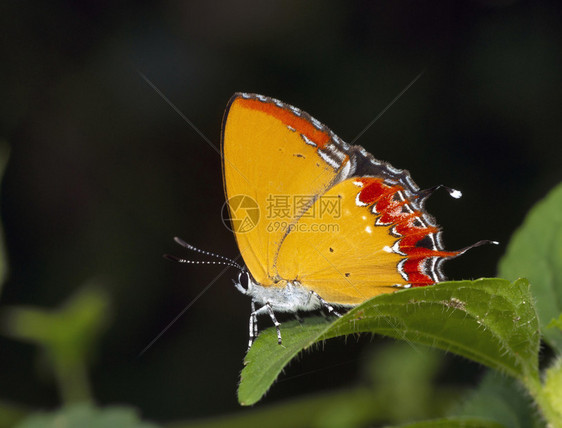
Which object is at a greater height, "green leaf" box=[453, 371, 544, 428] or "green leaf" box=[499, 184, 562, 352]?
"green leaf" box=[499, 184, 562, 352]

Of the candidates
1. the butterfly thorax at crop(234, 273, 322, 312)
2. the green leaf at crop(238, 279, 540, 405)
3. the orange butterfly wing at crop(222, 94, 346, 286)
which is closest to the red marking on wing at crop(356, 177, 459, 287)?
the orange butterfly wing at crop(222, 94, 346, 286)

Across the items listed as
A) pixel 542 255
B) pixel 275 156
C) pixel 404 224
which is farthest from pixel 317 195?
pixel 542 255

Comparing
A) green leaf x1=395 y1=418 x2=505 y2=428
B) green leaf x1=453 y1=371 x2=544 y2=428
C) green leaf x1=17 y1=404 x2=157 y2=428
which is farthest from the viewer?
green leaf x1=17 y1=404 x2=157 y2=428

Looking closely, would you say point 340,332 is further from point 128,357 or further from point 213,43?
point 213,43

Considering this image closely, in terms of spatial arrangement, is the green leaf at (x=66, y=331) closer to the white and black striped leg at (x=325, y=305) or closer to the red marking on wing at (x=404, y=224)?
the white and black striped leg at (x=325, y=305)

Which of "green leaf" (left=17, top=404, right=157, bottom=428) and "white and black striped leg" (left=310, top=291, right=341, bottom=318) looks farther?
"white and black striped leg" (left=310, top=291, right=341, bottom=318)

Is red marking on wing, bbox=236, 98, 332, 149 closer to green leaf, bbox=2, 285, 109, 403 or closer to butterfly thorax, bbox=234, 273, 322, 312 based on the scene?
butterfly thorax, bbox=234, 273, 322, 312

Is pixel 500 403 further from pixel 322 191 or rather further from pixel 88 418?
pixel 88 418

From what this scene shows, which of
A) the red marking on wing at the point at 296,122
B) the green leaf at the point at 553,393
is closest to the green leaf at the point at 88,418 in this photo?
the red marking on wing at the point at 296,122
